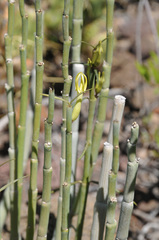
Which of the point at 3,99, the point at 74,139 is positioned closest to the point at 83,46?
the point at 3,99

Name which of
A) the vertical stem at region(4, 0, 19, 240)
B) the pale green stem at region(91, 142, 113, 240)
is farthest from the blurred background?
the pale green stem at region(91, 142, 113, 240)

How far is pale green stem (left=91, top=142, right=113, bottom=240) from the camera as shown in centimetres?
61

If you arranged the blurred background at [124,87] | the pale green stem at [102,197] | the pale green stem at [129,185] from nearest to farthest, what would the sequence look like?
1. the pale green stem at [129,185]
2. the pale green stem at [102,197]
3. the blurred background at [124,87]

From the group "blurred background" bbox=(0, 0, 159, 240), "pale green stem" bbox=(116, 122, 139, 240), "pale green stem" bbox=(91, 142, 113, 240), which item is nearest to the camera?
"pale green stem" bbox=(116, 122, 139, 240)

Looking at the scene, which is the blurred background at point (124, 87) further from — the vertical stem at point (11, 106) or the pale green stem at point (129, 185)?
the pale green stem at point (129, 185)

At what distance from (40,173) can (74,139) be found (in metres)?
0.54

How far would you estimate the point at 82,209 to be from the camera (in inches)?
27.3

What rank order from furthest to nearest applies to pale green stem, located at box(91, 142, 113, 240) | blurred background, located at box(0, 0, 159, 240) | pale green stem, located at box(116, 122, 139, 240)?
blurred background, located at box(0, 0, 159, 240) → pale green stem, located at box(91, 142, 113, 240) → pale green stem, located at box(116, 122, 139, 240)

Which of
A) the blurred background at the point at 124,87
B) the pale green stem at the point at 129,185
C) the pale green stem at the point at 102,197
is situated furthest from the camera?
the blurred background at the point at 124,87

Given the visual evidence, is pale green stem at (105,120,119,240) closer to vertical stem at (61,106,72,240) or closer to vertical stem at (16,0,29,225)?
vertical stem at (61,106,72,240)

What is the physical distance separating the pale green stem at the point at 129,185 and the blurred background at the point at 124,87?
0.39 metres

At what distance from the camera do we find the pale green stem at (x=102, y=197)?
0.61 metres

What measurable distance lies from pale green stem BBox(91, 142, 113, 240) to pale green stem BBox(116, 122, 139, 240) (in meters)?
0.07

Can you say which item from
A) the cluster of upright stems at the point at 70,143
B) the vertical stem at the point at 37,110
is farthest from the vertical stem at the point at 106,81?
the vertical stem at the point at 37,110
